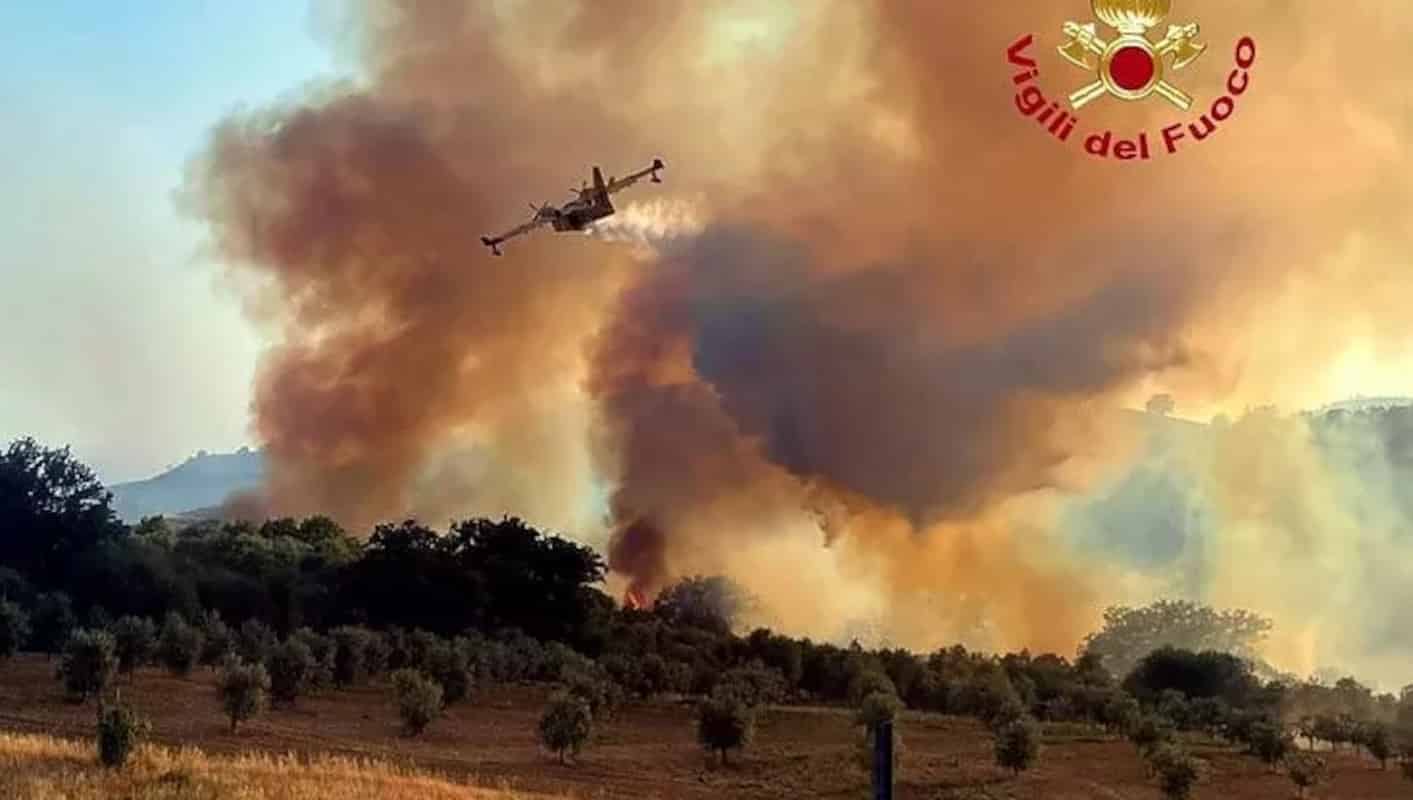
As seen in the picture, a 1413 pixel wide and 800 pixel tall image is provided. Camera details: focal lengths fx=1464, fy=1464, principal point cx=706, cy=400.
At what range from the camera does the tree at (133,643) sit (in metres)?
45.7

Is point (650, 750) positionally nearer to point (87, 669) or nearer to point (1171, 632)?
point (87, 669)

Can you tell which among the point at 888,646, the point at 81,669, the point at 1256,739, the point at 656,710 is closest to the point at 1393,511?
the point at 888,646

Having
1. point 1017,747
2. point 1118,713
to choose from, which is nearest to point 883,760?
point 1017,747

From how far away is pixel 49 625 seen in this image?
53375 mm

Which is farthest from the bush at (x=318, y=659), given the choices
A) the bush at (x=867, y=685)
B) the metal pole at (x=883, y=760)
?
the metal pole at (x=883, y=760)

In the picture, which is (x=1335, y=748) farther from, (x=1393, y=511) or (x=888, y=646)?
(x=1393, y=511)

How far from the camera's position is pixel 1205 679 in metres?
69.8

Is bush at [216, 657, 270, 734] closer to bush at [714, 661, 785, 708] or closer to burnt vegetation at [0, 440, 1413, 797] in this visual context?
burnt vegetation at [0, 440, 1413, 797]

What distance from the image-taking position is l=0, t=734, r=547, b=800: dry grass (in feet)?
74.1

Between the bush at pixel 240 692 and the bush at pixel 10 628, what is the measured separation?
534 inches

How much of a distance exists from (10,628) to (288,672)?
10.9 m

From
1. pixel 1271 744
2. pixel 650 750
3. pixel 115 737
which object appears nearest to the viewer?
pixel 115 737

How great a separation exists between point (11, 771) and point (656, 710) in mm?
27378

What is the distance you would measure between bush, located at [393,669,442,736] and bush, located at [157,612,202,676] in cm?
1032
